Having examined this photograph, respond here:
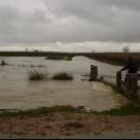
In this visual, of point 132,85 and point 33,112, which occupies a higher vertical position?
point 132,85

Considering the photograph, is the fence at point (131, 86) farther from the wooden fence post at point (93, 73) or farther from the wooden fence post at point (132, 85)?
the wooden fence post at point (93, 73)

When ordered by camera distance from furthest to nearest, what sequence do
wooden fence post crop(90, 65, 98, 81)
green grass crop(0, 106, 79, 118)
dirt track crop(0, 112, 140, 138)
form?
1. wooden fence post crop(90, 65, 98, 81)
2. green grass crop(0, 106, 79, 118)
3. dirt track crop(0, 112, 140, 138)

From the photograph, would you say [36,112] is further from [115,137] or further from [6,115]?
[115,137]

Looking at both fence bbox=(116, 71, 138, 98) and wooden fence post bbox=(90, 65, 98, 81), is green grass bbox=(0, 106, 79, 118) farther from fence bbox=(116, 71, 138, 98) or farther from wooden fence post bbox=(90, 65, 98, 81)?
wooden fence post bbox=(90, 65, 98, 81)

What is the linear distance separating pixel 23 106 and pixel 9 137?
27.7 ft

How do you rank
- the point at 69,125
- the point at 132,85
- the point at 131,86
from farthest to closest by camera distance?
the point at 131,86, the point at 132,85, the point at 69,125

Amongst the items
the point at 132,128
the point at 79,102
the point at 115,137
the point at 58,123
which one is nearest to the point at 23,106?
the point at 79,102

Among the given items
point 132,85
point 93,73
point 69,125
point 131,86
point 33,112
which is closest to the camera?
point 69,125

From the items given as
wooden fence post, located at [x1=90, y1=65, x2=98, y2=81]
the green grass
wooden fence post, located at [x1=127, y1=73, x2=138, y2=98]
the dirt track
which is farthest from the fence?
wooden fence post, located at [x1=90, y1=65, x2=98, y2=81]

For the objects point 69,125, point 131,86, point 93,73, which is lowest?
point 93,73

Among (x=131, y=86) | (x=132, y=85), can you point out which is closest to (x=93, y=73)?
(x=131, y=86)

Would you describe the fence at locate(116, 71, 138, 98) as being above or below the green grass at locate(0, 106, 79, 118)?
above

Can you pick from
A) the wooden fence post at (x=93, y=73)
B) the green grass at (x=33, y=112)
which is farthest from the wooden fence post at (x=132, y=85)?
the wooden fence post at (x=93, y=73)

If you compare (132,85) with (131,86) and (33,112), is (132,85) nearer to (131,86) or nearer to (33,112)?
(131,86)
